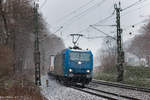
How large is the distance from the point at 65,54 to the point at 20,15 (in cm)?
1178

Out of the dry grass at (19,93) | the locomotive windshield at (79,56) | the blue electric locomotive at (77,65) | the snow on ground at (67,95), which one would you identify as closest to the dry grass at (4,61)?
the blue electric locomotive at (77,65)

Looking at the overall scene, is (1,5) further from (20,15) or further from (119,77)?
(119,77)

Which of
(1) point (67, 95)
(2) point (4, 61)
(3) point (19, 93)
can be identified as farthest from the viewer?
(2) point (4, 61)

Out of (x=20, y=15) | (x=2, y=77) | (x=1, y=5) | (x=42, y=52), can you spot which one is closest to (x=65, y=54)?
(x=2, y=77)

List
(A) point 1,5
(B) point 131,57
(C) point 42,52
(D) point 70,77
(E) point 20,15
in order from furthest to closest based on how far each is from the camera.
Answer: (B) point 131,57 < (C) point 42,52 < (E) point 20,15 < (A) point 1,5 < (D) point 70,77

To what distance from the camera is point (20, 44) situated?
37.8 metres

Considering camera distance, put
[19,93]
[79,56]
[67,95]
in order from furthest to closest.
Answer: [79,56] → [67,95] → [19,93]

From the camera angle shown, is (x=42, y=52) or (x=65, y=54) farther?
(x=42, y=52)

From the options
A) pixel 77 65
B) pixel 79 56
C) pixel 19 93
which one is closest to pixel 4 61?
pixel 77 65

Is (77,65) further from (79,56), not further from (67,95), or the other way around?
(67,95)

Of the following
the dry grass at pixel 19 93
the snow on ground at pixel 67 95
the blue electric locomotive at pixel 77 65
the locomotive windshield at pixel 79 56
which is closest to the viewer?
the dry grass at pixel 19 93

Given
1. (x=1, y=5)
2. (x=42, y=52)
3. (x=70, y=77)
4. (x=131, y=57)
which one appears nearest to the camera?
(x=70, y=77)

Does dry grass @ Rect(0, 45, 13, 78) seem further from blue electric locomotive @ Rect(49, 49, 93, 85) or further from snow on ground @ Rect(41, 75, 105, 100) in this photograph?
snow on ground @ Rect(41, 75, 105, 100)

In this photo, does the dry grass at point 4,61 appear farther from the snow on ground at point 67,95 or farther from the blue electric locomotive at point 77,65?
the snow on ground at point 67,95
